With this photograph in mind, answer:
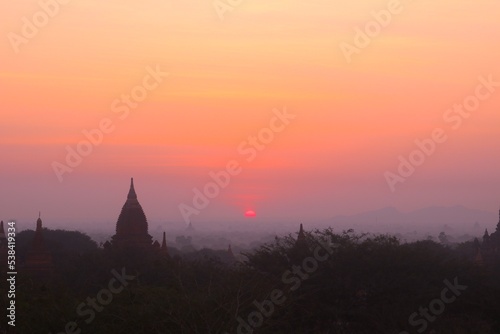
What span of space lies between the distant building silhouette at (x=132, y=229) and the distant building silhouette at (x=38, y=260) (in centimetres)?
586

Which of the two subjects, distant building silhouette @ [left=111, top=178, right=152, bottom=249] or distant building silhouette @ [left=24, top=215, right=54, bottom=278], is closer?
distant building silhouette @ [left=24, top=215, right=54, bottom=278]

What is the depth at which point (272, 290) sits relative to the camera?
32.6 meters

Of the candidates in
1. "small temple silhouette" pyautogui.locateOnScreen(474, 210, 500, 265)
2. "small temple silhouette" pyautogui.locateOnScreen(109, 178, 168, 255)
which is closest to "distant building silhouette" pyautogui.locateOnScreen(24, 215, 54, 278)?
"small temple silhouette" pyautogui.locateOnScreen(109, 178, 168, 255)

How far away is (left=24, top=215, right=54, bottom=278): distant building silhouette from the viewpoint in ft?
183

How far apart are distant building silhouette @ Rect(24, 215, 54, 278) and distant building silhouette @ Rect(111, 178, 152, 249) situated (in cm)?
586

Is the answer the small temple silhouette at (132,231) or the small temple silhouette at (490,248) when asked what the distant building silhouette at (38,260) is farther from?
the small temple silhouette at (490,248)

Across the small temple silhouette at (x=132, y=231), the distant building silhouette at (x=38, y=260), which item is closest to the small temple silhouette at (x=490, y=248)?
the small temple silhouette at (x=132, y=231)

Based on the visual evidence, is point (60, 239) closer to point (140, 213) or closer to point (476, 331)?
point (140, 213)

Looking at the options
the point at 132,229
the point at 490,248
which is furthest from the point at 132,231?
the point at 490,248

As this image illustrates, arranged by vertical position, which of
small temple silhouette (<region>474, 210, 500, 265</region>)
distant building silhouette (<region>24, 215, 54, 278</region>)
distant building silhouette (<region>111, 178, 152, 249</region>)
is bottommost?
small temple silhouette (<region>474, 210, 500, 265</region>)

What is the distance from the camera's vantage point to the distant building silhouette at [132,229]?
61875mm

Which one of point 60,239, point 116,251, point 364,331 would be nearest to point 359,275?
point 364,331

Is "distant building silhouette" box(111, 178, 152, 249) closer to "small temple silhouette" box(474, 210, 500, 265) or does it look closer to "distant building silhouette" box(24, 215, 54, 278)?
"distant building silhouette" box(24, 215, 54, 278)

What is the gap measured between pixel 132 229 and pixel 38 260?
27.2 ft
